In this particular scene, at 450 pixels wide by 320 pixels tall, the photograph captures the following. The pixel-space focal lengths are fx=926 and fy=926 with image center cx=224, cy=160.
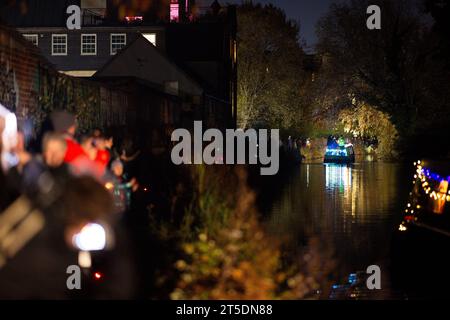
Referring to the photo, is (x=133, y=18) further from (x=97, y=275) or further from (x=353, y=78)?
(x=97, y=275)

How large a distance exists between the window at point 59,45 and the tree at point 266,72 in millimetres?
15462

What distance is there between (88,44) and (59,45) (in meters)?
2.11

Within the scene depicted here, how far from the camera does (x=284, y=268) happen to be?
42.7ft

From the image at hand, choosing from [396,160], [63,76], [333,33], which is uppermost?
[333,33]

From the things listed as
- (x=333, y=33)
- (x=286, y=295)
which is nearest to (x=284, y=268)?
(x=286, y=295)

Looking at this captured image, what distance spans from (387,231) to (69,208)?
10.8 m

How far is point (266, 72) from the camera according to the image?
73.9 meters

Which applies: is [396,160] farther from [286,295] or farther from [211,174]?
[286,295]

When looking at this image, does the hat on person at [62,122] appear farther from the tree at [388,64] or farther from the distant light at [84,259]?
the tree at [388,64]

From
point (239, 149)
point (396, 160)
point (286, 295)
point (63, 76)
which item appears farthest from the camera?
point (396, 160)

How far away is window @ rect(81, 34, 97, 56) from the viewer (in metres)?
62.9

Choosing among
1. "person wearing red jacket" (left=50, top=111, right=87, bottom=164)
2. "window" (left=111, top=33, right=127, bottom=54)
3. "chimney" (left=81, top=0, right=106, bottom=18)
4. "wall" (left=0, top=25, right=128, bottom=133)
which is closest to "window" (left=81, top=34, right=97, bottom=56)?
"window" (left=111, top=33, right=127, bottom=54)
